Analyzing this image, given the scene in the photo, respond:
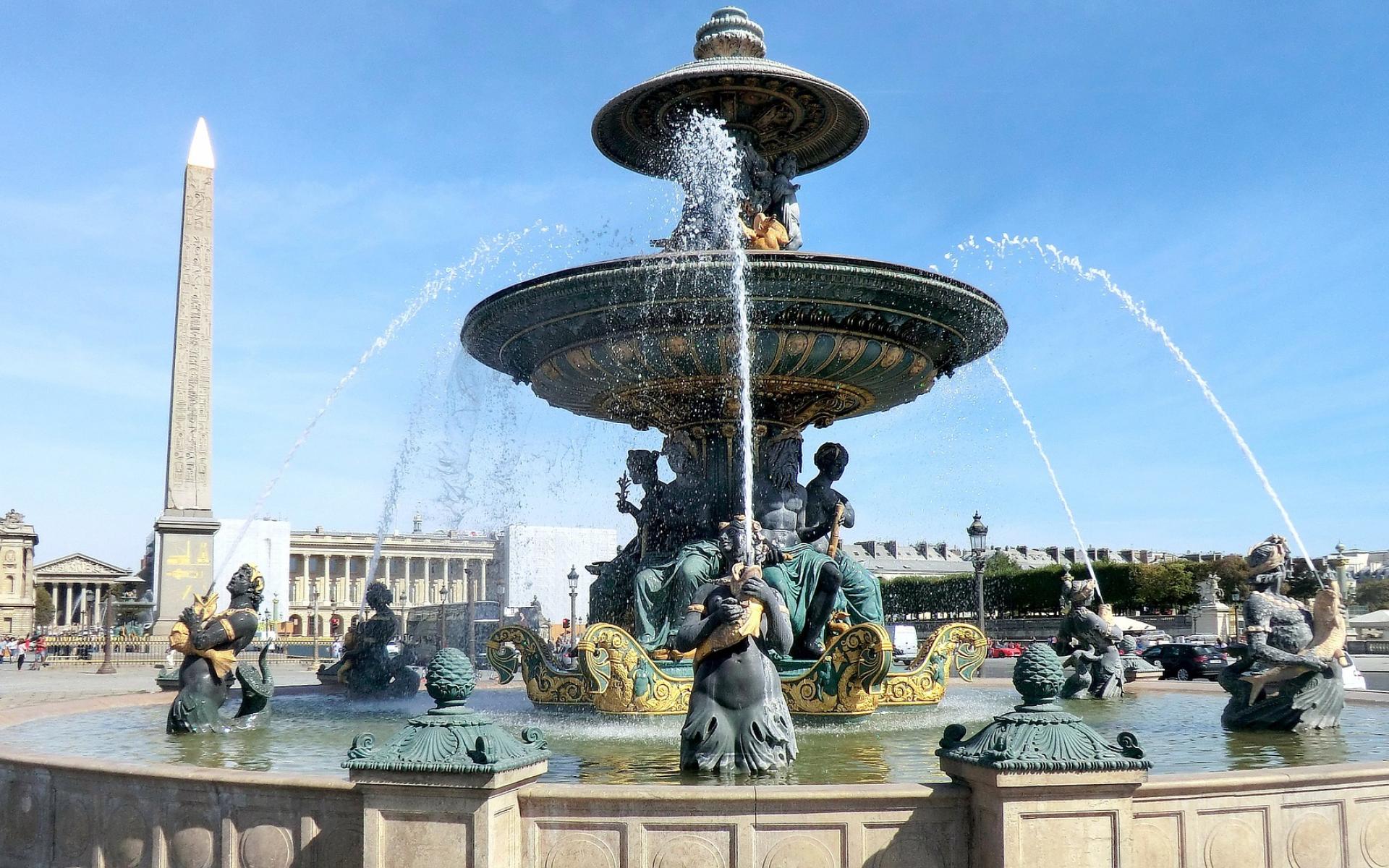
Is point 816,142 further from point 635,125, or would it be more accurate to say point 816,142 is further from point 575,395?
point 575,395

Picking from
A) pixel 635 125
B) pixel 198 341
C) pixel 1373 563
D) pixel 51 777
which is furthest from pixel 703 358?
pixel 1373 563

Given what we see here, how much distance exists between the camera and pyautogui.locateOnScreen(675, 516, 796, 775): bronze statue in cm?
601

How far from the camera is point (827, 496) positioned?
11523 millimetres

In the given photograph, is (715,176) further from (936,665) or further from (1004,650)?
(1004,650)

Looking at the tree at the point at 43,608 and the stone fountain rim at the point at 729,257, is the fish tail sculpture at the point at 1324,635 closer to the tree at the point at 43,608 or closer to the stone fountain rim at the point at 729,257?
the stone fountain rim at the point at 729,257

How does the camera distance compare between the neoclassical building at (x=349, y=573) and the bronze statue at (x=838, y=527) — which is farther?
the neoclassical building at (x=349, y=573)

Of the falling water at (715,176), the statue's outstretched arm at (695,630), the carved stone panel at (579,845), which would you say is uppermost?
the falling water at (715,176)

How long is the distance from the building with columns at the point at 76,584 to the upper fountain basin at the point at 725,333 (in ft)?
392

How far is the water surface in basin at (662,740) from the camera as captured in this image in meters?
6.62

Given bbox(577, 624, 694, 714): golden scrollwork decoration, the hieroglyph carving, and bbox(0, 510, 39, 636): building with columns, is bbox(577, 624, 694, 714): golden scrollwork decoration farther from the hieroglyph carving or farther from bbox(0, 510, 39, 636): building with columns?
bbox(0, 510, 39, 636): building with columns

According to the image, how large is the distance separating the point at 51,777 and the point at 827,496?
292 inches

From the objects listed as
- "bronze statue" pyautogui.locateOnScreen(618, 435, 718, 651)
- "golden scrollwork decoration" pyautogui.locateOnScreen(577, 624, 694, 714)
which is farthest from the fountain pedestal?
"bronze statue" pyautogui.locateOnScreen(618, 435, 718, 651)

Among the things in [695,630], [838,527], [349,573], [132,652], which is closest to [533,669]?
[838,527]

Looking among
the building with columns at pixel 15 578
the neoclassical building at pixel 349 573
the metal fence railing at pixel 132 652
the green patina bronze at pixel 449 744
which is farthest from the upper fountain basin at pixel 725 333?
the building with columns at pixel 15 578
